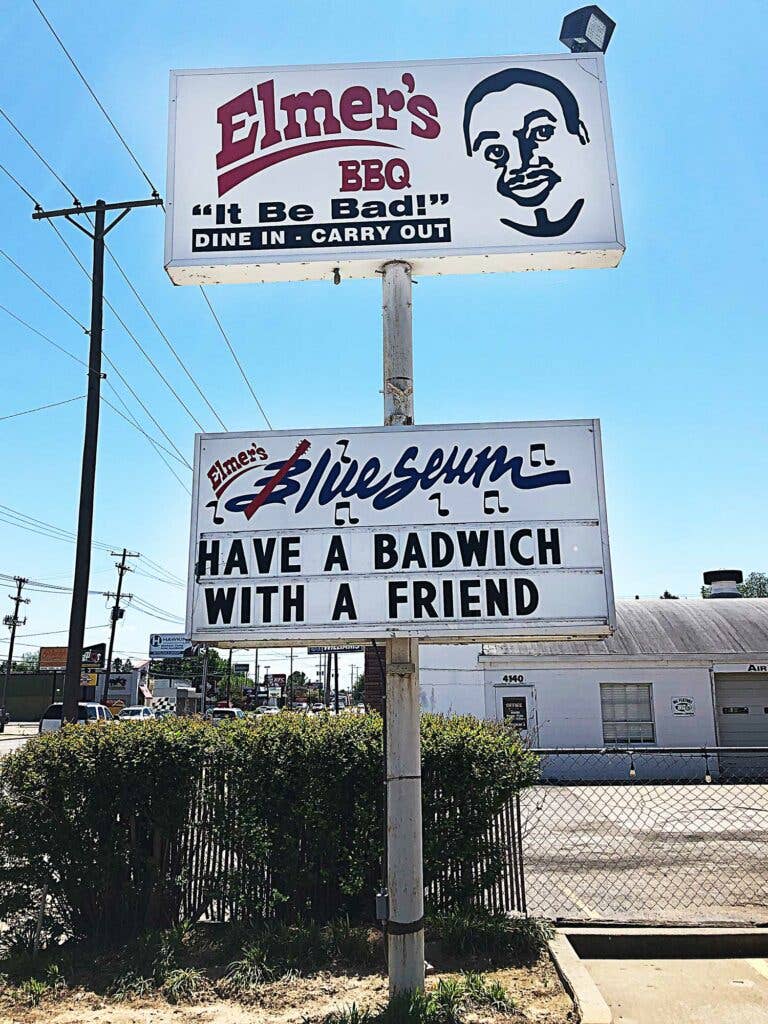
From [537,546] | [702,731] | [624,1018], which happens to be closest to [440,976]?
[624,1018]

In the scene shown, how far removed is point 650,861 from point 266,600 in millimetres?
7272

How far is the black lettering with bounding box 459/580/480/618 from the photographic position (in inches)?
193

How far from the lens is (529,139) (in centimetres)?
581

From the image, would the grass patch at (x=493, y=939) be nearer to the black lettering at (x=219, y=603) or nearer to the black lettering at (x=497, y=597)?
the black lettering at (x=497, y=597)

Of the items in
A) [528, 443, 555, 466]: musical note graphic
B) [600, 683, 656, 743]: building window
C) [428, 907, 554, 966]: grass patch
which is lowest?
[428, 907, 554, 966]: grass patch

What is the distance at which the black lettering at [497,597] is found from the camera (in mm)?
4902

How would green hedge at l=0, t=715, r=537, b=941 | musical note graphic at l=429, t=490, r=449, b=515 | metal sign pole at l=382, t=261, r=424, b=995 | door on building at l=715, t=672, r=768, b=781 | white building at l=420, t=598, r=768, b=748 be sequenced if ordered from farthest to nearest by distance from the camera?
door on building at l=715, t=672, r=768, b=781 → white building at l=420, t=598, r=768, b=748 → green hedge at l=0, t=715, r=537, b=941 → musical note graphic at l=429, t=490, r=449, b=515 → metal sign pole at l=382, t=261, r=424, b=995

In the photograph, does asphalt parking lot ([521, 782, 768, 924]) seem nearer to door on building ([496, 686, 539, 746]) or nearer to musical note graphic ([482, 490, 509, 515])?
musical note graphic ([482, 490, 509, 515])

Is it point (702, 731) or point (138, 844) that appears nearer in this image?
point (138, 844)

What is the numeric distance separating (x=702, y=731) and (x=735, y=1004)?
17.6m

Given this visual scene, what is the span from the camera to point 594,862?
9.76m

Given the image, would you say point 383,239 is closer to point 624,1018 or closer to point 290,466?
point 290,466

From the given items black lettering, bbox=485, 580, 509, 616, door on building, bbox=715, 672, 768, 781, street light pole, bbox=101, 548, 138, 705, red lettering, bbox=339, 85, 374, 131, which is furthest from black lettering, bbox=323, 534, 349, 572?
street light pole, bbox=101, 548, 138, 705

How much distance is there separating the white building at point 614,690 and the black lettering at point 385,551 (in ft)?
55.0
